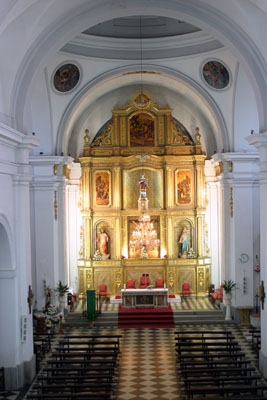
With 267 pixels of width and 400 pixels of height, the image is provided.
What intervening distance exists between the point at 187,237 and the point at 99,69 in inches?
330

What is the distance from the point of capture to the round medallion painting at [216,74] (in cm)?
1947

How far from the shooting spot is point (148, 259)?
23.6 meters

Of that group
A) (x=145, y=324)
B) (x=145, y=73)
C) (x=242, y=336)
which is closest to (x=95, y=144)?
(x=145, y=73)

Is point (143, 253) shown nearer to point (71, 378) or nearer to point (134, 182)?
point (134, 182)

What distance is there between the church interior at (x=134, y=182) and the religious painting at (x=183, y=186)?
0.21ft

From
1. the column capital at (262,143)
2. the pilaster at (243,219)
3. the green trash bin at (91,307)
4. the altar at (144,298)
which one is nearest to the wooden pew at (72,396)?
the column capital at (262,143)

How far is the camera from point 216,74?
19781 millimetres

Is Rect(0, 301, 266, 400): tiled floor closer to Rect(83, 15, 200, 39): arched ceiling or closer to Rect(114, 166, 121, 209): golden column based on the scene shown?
Rect(114, 166, 121, 209): golden column

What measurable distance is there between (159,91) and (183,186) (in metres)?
4.39

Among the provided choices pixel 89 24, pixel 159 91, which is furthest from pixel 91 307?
pixel 89 24

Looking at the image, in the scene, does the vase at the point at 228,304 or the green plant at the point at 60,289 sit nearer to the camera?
the green plant at the point at 60,289

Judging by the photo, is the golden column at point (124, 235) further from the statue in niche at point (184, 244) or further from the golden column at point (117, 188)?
the statue in niche at point (184, 244)

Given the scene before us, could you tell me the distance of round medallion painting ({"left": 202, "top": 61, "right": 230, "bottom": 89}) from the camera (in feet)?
63.9

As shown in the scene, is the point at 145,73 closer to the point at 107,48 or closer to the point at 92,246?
the point at 107,48
